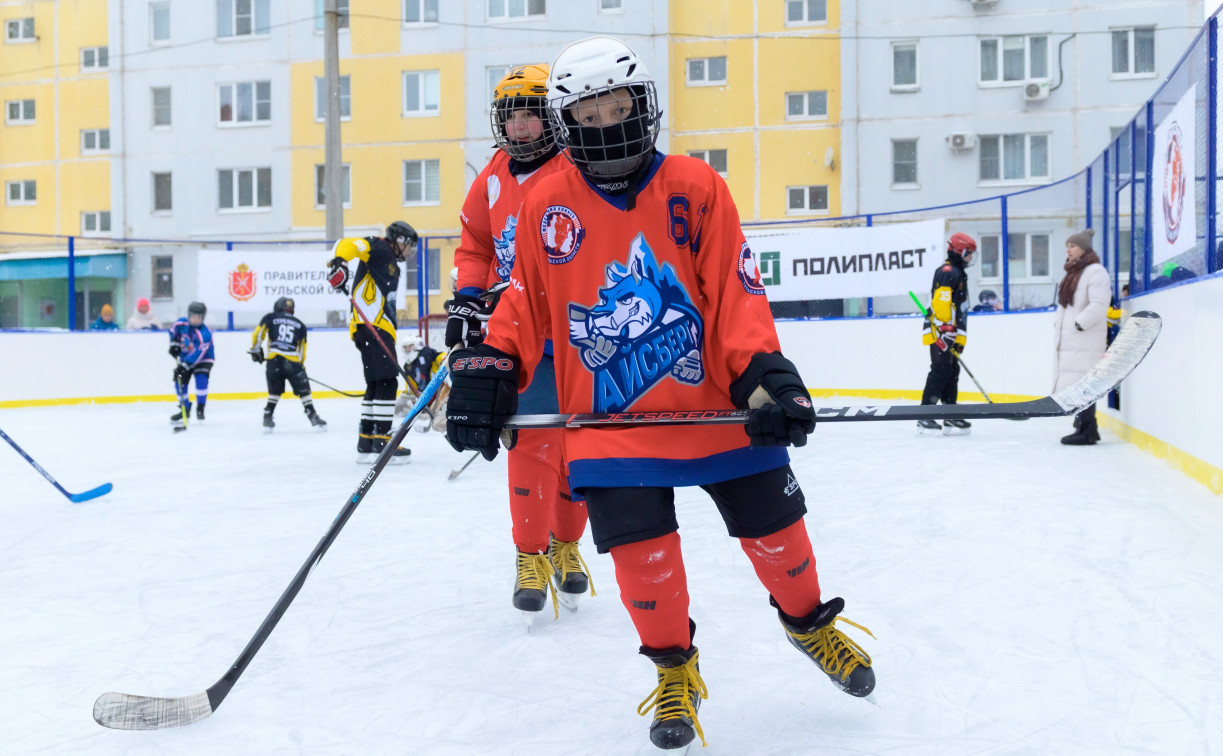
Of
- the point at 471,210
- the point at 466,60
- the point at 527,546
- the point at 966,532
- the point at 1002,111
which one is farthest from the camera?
the point at 466,60

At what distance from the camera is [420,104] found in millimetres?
18203

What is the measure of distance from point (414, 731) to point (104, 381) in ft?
32.1

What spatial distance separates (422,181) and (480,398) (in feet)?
56.7

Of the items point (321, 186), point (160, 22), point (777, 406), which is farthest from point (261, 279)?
point (160, 22)

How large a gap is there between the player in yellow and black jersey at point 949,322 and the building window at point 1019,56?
12296 mm

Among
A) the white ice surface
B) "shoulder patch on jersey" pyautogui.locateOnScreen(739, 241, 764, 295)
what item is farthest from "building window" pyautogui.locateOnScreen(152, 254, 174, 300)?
"shoulder patch on jersey" pyautogui.locateOnScreen(739, 241, 764, 295)

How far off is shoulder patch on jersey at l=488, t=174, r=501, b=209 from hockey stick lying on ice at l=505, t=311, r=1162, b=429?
0.99 m

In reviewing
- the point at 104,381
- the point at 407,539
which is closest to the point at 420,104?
the point at 104,381

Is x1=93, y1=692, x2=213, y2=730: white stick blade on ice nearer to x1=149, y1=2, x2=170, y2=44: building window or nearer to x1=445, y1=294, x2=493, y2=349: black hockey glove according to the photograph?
x1=445, y1=294, x2=493, y2=349: black hockey glove

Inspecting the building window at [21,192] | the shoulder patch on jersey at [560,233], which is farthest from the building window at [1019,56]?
the building window at [21,192]

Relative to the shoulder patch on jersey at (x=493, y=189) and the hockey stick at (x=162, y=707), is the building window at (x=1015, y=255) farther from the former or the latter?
the hockey stick at (x=162, y=707)

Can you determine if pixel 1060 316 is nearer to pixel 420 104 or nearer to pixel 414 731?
pixel 414 731

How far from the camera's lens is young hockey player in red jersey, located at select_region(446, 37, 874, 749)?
1.58 metres

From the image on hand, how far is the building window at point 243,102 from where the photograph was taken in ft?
62.0
